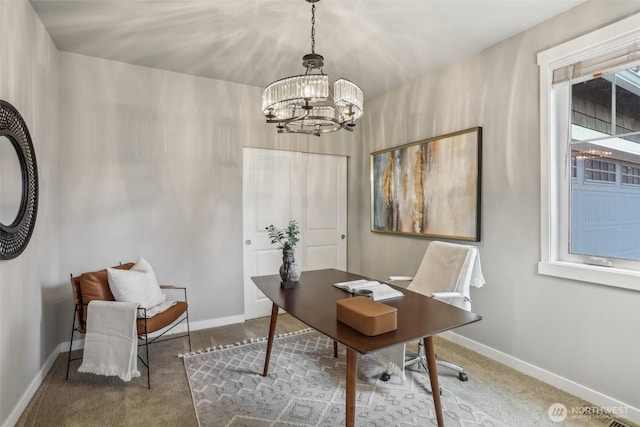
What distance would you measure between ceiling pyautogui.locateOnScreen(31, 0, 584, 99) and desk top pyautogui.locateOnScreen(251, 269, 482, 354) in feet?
6.29

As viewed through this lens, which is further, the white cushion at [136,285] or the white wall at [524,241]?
the white cushion at [136,285]

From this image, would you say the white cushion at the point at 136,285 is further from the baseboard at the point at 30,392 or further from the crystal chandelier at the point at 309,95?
the crystal chandelier at the point at 309,95

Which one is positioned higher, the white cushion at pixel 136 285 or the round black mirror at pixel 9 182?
the round black mirror at pixel 9 182

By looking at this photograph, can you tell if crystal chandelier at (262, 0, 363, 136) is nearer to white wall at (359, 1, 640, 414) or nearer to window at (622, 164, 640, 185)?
white wall at (359, 1, 640, 414)

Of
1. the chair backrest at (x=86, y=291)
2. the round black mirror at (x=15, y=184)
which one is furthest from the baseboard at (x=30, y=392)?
the round black mirror at (x=15, y=184)

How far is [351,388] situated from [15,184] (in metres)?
2.28

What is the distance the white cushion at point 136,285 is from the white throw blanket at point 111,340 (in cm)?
16

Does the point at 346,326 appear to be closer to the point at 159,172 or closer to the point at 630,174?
the point at 630,174

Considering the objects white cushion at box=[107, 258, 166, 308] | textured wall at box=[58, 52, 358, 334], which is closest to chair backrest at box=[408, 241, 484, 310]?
textured wall at box=[58, 52, 358, 334]

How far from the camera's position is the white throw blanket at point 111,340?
7.77ft

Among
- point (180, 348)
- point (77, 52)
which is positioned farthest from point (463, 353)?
point (77, 52)

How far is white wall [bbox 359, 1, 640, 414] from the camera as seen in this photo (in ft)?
6.95

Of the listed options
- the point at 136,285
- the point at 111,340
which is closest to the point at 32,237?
the point at 136,285

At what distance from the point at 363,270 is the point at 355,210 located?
0.80 meters
